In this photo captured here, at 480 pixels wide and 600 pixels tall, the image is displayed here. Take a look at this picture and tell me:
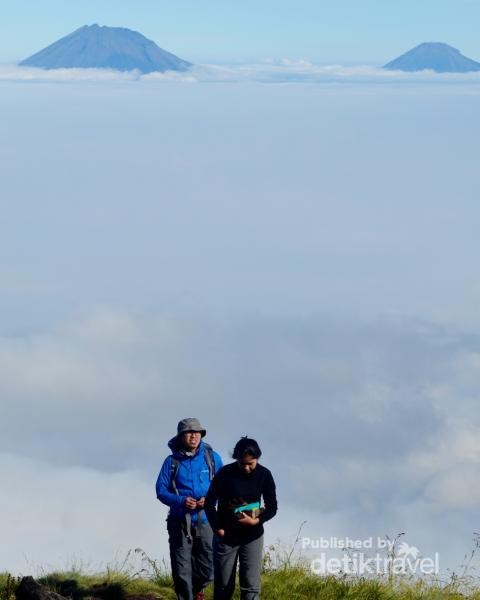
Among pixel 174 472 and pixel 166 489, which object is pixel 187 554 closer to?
Result: pixel 166 489

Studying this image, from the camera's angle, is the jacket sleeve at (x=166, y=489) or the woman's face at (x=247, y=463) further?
the jacket sleeve at (x=166, y=489)

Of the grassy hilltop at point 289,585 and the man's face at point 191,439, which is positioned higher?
the man's face at point 191,439

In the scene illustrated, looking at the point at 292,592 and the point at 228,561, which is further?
the point at 292,592

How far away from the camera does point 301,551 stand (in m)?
10.9

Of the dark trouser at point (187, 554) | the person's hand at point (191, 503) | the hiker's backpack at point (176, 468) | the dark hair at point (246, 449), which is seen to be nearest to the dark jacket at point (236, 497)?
the dark hair at point (246, 449)

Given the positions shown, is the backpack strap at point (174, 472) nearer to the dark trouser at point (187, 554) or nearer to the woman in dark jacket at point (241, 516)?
the dark trouser at point (187, 554)

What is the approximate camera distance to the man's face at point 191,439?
30.4ft

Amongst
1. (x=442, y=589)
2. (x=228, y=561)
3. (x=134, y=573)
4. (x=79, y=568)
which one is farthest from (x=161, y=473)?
(x=442, y=589)

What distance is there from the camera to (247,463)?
28.4ft

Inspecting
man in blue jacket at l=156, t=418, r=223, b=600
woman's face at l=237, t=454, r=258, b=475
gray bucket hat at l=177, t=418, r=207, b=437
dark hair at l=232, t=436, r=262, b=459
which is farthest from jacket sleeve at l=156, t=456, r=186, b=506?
dark hair at l=232, t=436, r=262, b=459

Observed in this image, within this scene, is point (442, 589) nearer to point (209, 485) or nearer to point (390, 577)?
point (390, 577)

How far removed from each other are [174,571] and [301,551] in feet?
6.03

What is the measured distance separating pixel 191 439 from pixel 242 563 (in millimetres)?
1241

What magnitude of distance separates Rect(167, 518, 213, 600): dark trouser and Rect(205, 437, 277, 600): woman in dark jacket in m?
0.55
